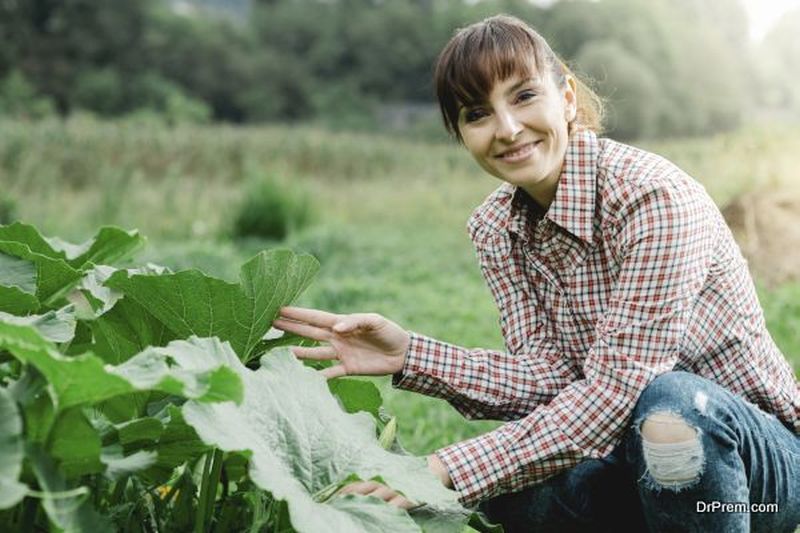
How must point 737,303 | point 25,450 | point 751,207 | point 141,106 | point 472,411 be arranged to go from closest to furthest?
point 25,450, point 737,303, point 472,411, point 751,207, point 141,106

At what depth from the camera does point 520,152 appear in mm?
1817

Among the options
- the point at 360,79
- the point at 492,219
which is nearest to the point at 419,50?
the point at 360,79

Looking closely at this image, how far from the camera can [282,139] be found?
16359 millimetres

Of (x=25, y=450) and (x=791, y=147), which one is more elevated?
(x=25, y=450)

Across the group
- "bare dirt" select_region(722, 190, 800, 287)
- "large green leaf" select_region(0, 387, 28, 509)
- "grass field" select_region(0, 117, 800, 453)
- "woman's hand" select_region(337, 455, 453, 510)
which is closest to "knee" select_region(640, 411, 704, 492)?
"woman's hand" select_region(337, 455, 453, 510)

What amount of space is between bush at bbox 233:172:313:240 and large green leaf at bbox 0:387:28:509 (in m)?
7.43

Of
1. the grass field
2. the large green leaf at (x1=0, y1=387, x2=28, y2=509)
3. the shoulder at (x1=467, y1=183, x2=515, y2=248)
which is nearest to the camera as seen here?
the large green leaf at (x1=0, y1=387, x2=28, y2=509)

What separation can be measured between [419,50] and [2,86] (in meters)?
18.7

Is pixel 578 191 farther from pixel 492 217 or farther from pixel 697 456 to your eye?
pixel 697 456

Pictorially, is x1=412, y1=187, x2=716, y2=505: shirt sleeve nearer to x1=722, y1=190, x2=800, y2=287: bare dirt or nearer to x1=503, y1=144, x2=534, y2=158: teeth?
x1=503, y1=144, x2=534, y2=158: teeth

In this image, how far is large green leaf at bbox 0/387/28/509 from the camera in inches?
33.3

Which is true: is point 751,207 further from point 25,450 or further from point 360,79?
point 360,79

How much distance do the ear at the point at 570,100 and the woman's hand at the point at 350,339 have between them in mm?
553

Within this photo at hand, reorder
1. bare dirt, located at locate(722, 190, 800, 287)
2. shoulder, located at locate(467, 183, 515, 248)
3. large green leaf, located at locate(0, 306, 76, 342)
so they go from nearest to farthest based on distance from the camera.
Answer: large green leaf, located at locate(0, 306, 76, 342), shoulder, located at locate(467, 183, 515, 248), bare dirt, located at locate(722, 190, 800, 287)
